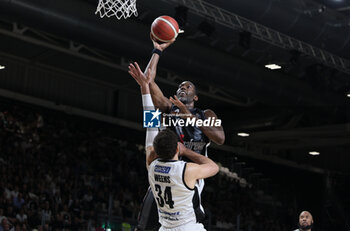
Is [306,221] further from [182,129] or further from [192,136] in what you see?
[182,129]

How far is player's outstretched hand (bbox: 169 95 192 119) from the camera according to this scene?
6.99m

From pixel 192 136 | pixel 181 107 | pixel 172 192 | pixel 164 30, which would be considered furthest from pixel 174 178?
pixel 164 30

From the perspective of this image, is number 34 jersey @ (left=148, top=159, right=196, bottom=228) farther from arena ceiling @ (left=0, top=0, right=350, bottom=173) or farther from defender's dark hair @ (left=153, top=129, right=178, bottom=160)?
arena ceiling @ (left=0, top=0, right=350, bottom=173)

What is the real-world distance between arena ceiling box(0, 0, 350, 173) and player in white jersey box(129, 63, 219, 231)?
8.86 m

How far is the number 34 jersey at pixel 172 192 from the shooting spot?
20.9 ft

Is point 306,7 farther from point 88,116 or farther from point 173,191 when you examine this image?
point 88,116

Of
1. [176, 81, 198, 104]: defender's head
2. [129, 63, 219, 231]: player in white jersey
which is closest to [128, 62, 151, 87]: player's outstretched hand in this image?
[176, 81, 198, 104]: defender's head

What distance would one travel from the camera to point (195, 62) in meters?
17.4

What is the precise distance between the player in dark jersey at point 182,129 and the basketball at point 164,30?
0.09 m

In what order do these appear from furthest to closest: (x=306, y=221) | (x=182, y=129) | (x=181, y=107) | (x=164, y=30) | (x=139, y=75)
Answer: (x=306, y=221) < (x=182, y=129) < (x=164, y=30) < (x=139, y=75) < (x=181, y=107)

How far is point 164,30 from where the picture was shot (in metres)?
7.62

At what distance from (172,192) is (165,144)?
52 centimetres

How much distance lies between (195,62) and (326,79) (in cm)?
480

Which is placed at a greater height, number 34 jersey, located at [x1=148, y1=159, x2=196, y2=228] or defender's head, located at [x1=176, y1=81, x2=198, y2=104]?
defender's head, located at [x1=176, y1=81, x2=198, y2=104]
